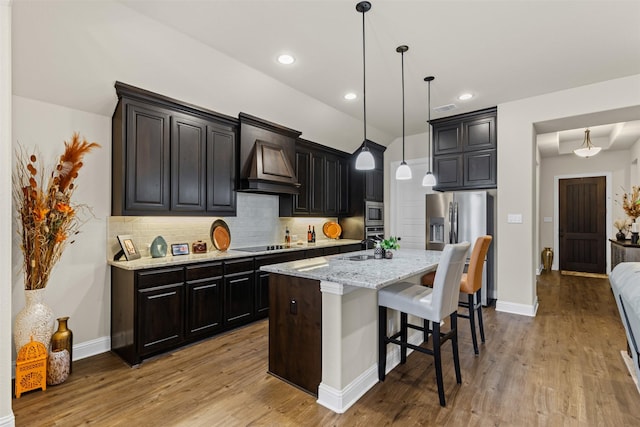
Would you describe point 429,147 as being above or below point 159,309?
above

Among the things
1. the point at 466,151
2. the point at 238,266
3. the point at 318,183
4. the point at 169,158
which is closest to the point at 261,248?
the point at 238,266

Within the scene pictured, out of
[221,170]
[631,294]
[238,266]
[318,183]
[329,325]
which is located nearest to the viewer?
[631,294]

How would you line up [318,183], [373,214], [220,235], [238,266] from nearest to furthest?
1. [238,266]
2. [220,235]
3. [318,183]
4. [373,214]

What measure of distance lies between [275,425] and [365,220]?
13.6ft

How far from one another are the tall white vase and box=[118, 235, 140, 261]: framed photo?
2.17 ft

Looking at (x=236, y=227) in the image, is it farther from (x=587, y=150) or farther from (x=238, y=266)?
(x=587, y=150)

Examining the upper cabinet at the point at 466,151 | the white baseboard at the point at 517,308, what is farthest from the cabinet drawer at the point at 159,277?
the white baseboard at the point at 517,308

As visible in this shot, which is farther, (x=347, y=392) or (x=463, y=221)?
(x=463, y=221)

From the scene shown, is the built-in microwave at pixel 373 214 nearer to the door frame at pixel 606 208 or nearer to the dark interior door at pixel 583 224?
the door frame at pixel 606 208

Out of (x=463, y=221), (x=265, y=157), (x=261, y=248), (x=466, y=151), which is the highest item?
(x=466, y=151)

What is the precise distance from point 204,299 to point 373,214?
362cm

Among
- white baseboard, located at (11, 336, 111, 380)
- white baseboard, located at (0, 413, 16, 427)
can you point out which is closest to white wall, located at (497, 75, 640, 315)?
white baseboard, located at (11, 336, 111, 380)

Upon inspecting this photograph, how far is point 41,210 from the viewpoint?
2400 millimetres

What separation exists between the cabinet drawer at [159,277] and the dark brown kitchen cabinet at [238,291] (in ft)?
1.71
